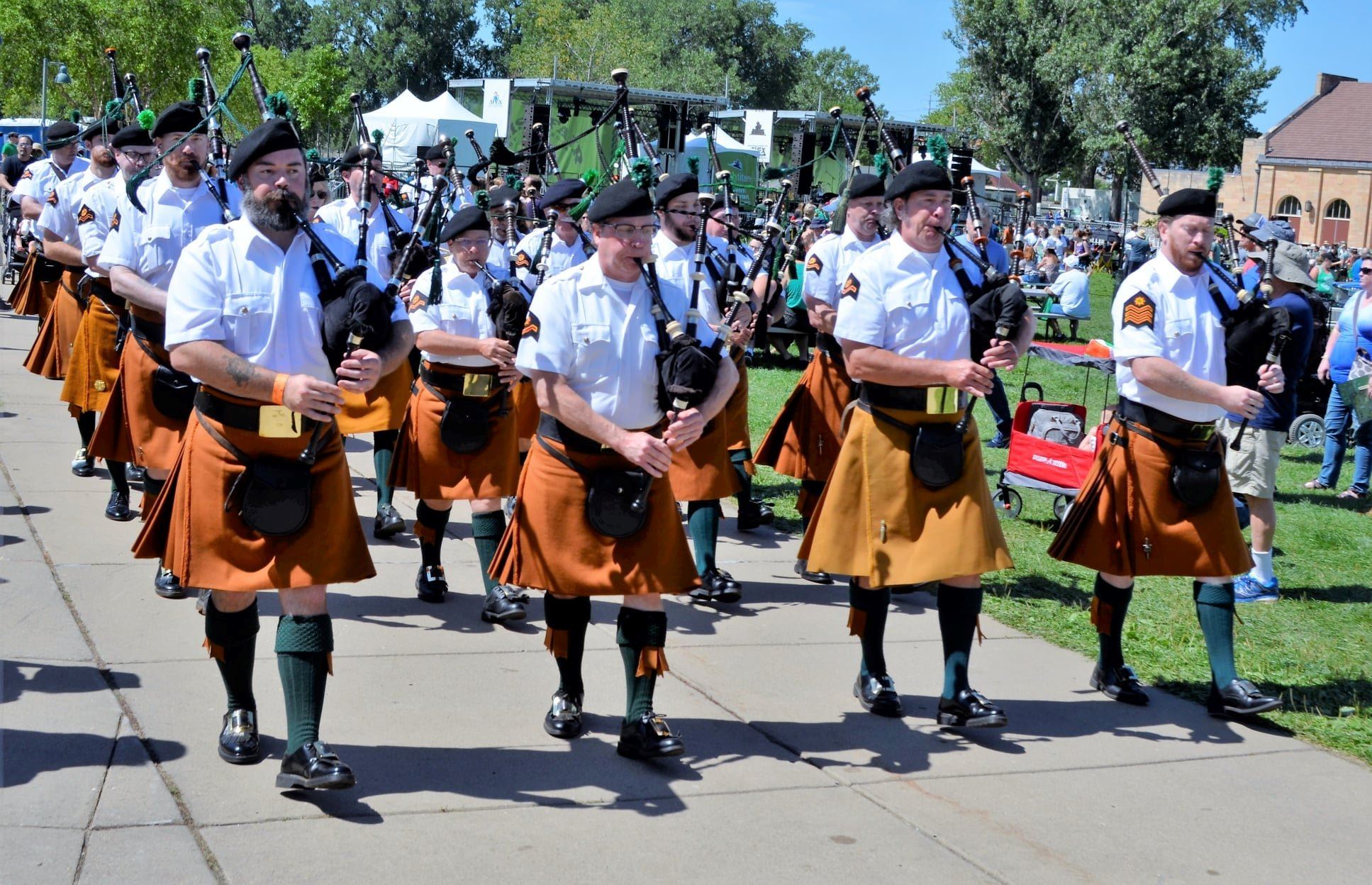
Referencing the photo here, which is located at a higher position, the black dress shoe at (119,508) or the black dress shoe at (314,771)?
the black dress shoe at (119,508)

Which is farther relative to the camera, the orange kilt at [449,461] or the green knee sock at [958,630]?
the orange kilt at [449,461]

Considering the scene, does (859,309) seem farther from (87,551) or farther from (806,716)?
(87,551)

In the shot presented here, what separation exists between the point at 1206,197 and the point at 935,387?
133 centimetres

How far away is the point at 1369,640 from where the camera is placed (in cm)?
626

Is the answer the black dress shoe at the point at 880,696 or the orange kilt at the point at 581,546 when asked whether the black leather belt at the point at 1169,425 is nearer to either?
the black dress shoe at the point at 880,696

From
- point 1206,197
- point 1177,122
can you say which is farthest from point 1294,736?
point 1177,122

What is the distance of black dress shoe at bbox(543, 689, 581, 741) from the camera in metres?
4.51

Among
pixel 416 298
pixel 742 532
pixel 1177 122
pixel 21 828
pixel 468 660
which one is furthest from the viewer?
pixel 1177 122

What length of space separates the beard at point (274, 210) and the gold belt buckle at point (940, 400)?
2135 millimetres

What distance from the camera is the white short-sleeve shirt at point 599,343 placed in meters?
4.26

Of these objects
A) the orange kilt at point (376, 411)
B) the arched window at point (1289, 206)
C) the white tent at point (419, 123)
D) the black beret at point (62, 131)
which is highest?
the arched window at point (1289, 206)

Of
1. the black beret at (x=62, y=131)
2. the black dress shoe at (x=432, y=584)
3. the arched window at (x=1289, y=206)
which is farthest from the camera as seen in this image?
the arched window at (x=1289, y=206)

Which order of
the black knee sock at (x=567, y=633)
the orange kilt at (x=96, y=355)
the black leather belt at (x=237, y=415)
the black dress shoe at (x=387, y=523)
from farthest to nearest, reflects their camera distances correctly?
the black dress shoe at (x=387, y=523) → the orange kilt at (x=96, y=355) → the black knee sock at (x=567, y=633) → the black leather belt at (x=237, y=415)

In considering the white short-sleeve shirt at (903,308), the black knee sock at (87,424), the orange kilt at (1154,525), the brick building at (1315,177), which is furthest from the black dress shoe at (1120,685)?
the brick building at (1315,177)
